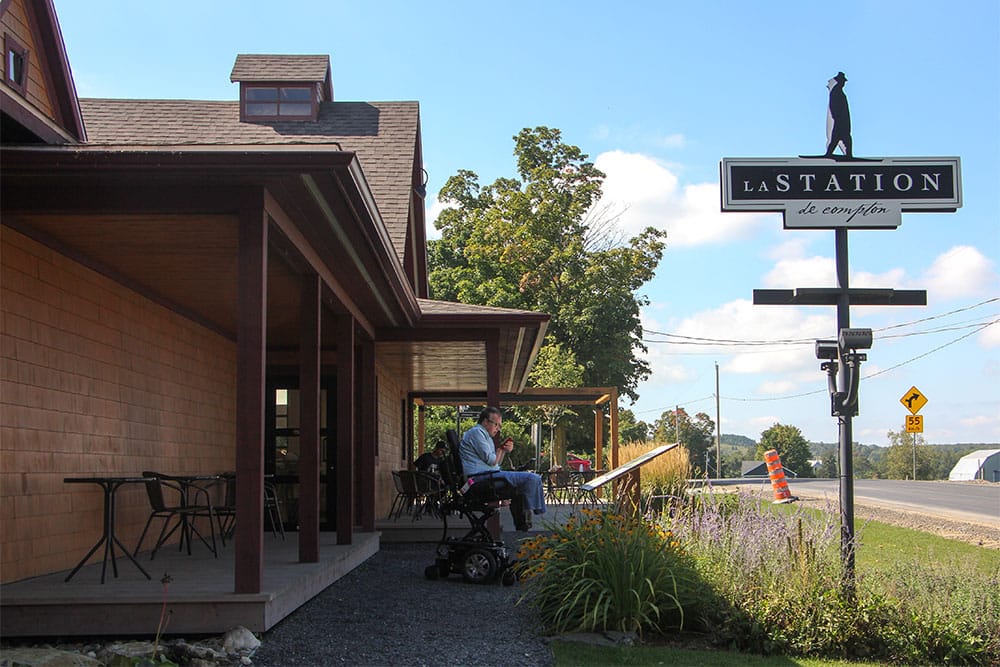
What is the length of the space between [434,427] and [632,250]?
9104mm

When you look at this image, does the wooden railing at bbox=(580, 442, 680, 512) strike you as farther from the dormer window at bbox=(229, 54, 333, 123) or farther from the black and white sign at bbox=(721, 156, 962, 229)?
the dormer window at bbox=(229, 54, 333, 123)

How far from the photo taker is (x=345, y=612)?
7473 millimetres

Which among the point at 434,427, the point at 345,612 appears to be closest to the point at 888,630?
the point at 345,612

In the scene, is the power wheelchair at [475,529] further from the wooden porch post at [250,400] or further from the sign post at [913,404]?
the sign post at [913,404]

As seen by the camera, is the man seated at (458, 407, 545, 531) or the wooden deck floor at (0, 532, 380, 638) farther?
the man seated at (458, 407, 545, 531)

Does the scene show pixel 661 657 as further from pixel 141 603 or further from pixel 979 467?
pixel 979 467

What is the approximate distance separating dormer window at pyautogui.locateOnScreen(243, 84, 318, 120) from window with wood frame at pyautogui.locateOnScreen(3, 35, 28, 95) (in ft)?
32.2

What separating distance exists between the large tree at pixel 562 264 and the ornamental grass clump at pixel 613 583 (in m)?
26.8

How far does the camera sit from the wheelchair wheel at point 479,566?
880 cm

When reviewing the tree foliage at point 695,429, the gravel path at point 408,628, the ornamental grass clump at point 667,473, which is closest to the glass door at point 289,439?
the ornamental grass clump at point 667,473

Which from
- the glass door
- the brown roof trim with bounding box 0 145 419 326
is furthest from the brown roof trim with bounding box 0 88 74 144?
the glass door

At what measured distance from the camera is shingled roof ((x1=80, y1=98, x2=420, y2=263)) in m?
15.5

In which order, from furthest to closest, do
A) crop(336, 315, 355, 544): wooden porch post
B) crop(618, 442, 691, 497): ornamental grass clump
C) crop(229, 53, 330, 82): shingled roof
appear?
crop(229, 53, 330, 82): shingled roof
crop(618, 442, 691, 497): ornamental grass clump
crop(336, 315, 355, 544): wooden porch post

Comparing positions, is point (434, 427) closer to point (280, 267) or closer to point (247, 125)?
point (247, 125)
